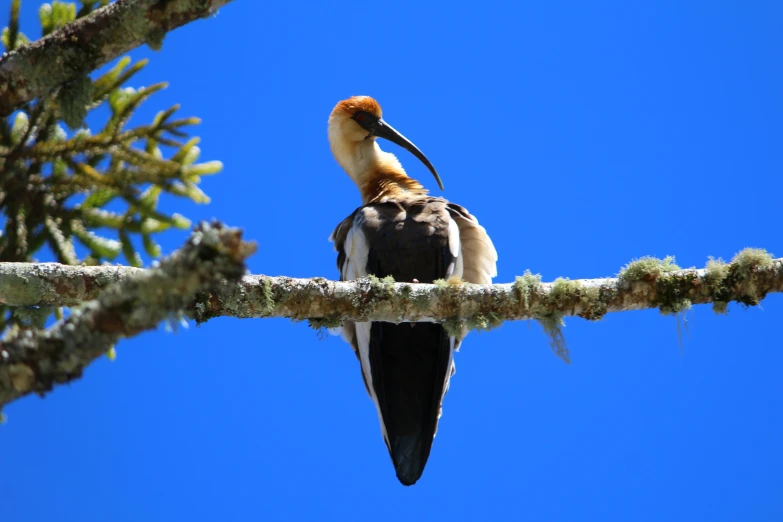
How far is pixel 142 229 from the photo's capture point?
6016 mm

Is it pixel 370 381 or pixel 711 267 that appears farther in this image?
pixel 370 381

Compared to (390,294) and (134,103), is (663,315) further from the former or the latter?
(134,103)

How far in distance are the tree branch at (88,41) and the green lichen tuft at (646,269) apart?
2.31 meters

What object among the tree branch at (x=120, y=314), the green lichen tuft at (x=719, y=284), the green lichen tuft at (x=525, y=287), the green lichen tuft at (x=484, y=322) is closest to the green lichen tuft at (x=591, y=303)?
the green lichen tuft at (x=525, y=287)

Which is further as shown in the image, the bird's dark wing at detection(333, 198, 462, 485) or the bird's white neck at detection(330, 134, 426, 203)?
the bird's white neck at detection(330, 134, 426, 203)

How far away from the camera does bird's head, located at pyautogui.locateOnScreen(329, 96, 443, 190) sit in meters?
6.73

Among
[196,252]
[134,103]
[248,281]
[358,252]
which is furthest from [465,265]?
[196,252]

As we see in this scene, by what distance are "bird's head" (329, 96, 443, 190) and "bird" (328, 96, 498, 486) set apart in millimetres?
1158

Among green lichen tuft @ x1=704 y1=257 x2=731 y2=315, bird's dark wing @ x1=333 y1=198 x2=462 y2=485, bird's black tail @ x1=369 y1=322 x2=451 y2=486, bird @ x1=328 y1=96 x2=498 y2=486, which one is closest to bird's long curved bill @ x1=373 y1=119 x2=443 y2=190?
bird @ x1=328 y1=96 x2=498 y2=486

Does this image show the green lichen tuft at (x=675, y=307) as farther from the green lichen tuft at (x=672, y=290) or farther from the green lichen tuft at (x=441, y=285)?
the green lichen tuft at (x=441, y=285)

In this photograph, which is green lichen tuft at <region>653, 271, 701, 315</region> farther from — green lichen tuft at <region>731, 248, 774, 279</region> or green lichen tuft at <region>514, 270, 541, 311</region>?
green lichen tuft at <region>514, 270, 541, 311</region>

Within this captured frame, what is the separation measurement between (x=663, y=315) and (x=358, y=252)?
201 cm

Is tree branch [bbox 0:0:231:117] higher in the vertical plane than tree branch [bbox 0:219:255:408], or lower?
higher

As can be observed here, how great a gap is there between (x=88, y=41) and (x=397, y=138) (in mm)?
3354
